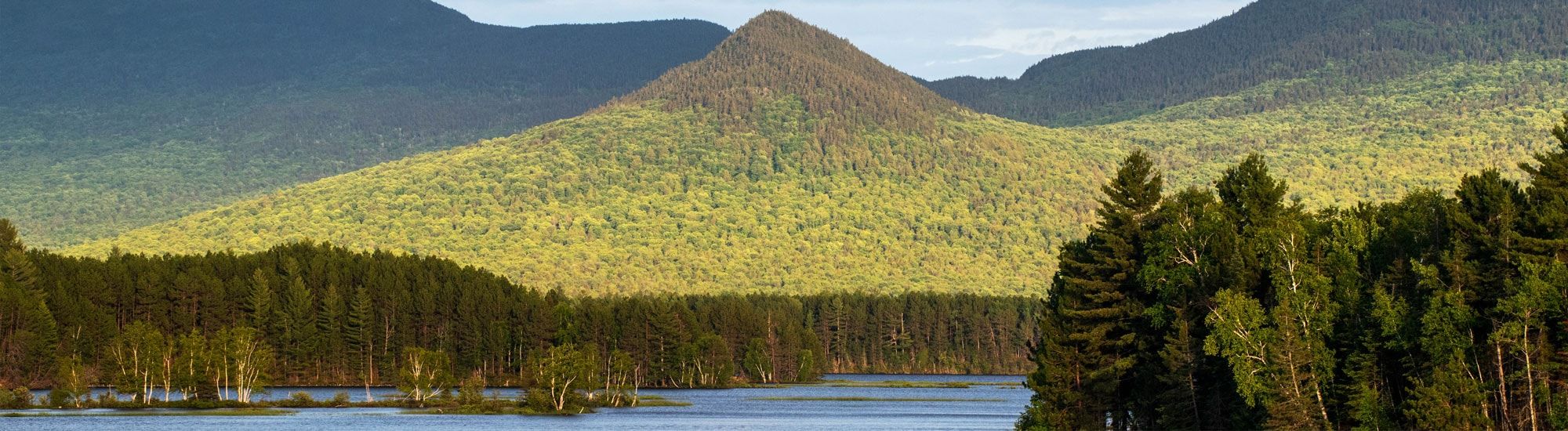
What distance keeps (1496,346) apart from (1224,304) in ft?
30.2

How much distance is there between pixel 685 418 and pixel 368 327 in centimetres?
5245

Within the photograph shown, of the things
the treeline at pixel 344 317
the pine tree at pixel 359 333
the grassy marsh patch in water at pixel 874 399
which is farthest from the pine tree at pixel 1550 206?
the pine tree at pixel 359 333

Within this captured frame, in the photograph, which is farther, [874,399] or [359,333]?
[359,333]

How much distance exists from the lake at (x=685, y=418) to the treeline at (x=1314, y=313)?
30.4 metres

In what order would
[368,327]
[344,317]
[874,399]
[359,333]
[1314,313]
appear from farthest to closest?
[344,317] → [368,327] → [359,333] → [874,399] → [1314,313]

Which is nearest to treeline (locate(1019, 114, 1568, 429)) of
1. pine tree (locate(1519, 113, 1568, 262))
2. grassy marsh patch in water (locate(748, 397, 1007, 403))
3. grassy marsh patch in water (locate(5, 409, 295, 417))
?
pine tree (locate(1519, 113, 1568, 262))

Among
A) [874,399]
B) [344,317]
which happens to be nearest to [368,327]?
[344,317]

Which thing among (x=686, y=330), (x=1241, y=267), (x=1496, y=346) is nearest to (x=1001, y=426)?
(x=1241, y=267)

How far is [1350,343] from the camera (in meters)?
68.2

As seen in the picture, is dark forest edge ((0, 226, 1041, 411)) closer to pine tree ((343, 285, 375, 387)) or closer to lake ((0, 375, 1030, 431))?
pine tree ((343, 285, 375, 387))

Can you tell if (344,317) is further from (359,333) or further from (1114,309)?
(1114,309)

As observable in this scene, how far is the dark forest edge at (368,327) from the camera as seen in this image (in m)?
140

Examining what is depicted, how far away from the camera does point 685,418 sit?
12631 cm

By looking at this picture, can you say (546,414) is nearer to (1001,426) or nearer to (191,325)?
(1001,426)
